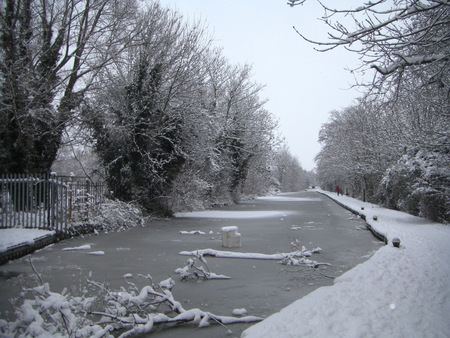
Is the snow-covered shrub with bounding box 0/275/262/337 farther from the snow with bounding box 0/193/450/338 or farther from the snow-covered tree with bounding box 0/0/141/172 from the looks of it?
the snow-covered tree with bounding box 0/0/141/172

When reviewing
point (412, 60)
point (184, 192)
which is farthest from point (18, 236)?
point (184, 192)

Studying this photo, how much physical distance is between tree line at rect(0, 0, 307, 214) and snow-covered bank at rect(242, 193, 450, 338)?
1414cm

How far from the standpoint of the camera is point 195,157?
2319 cm

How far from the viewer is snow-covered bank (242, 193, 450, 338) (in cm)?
471

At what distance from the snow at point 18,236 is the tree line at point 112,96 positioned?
20.9 ft

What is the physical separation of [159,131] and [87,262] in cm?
1201

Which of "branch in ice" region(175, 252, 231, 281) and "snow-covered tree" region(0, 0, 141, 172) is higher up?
"snow-covered tree" region(0, 0, 141, 172)

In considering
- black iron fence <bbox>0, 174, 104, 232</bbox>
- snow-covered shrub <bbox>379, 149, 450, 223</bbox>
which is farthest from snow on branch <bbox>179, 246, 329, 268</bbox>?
snow-covered shrub <bbox>379, 149, 450, 223</bbox>

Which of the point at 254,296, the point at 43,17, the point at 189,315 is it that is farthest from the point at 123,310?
the point at 43,17

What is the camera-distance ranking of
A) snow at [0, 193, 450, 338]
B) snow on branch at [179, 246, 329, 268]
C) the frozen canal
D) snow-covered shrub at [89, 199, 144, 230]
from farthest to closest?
snow-covered shrub at [89, 199, 144, 230] < snow on branch at [179, 246, 329, 268] < the frozen canal < snow at [0, 193, 450, 338]

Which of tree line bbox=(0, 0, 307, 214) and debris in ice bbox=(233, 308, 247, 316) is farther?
tree line bbox=(0, 0, 307, 214)

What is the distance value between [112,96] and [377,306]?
17997 mm

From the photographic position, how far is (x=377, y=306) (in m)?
5.54

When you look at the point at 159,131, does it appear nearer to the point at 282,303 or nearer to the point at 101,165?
the point at 101,165
